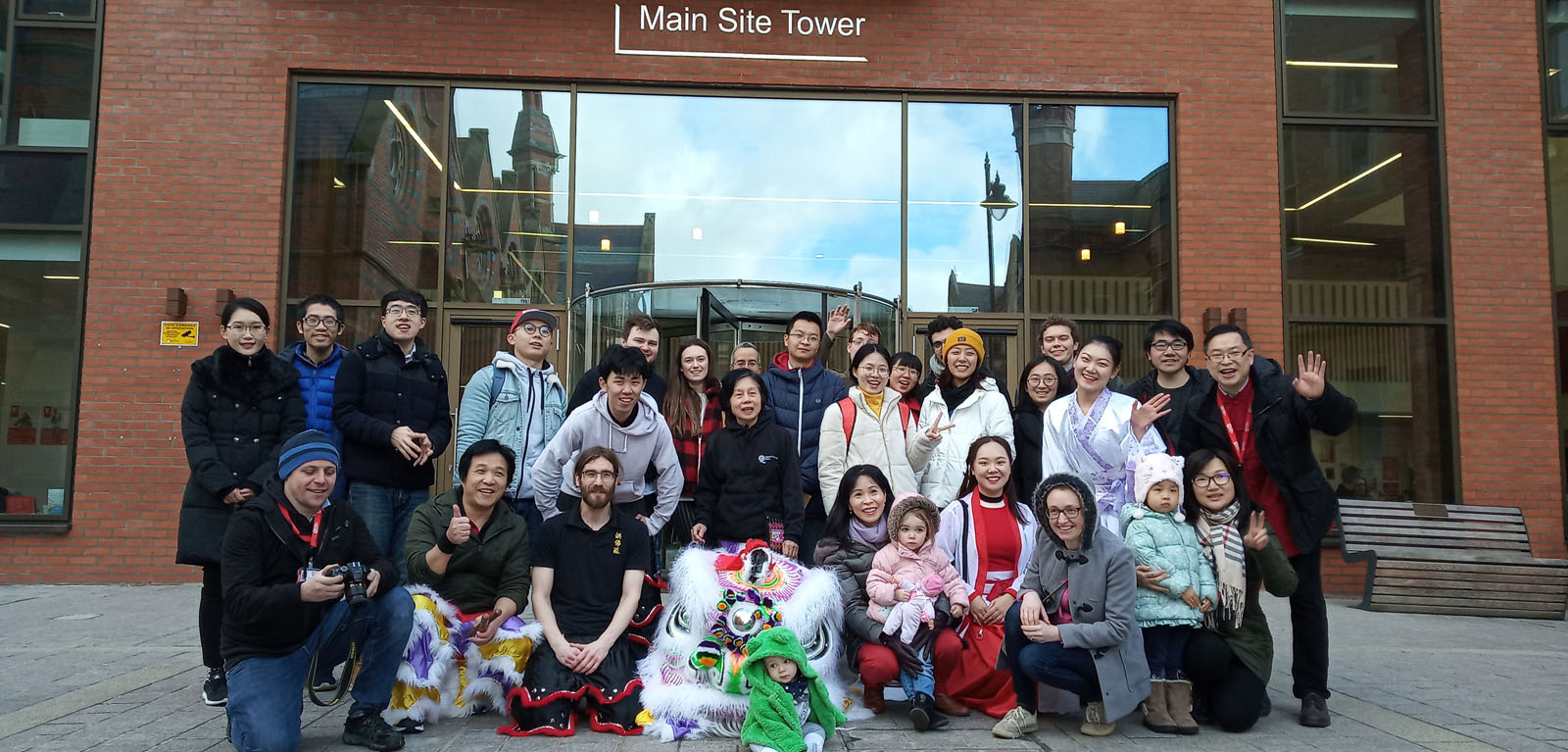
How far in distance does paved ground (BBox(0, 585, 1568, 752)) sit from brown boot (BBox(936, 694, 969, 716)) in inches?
5.3

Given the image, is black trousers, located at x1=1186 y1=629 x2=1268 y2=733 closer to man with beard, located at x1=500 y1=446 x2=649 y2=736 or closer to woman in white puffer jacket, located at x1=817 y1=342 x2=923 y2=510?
woman in white puffer jacket, located at x1=817 y1=342 x2=923 y2=510

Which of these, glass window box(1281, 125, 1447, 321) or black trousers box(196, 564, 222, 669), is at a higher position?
glass window box(1281, 125, 1447, 321)

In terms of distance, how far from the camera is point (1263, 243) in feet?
29.8

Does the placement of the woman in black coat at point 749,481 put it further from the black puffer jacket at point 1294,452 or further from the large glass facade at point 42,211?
the large glass facade at point 42,211

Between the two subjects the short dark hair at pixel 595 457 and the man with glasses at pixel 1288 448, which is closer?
the man with glasses at pixel 1288 448

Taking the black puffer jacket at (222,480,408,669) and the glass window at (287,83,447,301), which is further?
the glass window at (287,83,447,301)

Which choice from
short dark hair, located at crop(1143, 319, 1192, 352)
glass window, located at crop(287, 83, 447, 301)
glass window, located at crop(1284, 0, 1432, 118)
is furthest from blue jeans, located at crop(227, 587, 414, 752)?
glass window, located at crop(1284, 0, 1432, 118)

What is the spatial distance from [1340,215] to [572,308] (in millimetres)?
6954

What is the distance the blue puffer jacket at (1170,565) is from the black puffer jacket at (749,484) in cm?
175

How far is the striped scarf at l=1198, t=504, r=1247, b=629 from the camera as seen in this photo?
445 cm

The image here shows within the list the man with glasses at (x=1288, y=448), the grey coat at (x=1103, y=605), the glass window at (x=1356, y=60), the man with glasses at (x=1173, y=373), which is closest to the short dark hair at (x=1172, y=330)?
the man with glasses at (x=1173, y=373)

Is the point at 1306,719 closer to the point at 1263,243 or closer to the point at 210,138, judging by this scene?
the point at 1263,243

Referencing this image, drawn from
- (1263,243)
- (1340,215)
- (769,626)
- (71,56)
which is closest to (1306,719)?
(769,626)

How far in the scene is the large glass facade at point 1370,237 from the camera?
9.13 meters
